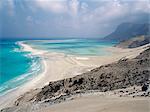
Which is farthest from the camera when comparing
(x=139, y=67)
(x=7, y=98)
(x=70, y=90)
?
(x=7, y=98)

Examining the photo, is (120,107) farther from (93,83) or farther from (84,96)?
(93,83)

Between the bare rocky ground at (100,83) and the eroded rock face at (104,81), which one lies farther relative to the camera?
the eroded rock face at (104,81)

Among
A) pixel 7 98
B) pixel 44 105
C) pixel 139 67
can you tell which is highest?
pixel 139 67

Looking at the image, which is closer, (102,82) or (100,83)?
(100,83)

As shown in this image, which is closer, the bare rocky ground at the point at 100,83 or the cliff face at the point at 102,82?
the bare rocky ground at the point at 100,83

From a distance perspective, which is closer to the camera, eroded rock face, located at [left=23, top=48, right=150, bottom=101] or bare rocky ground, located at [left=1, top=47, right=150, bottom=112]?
bare rocky ground, located at [left=1, top=47, right=150, bottom=112]

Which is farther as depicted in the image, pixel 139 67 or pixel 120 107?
pixel 139 67

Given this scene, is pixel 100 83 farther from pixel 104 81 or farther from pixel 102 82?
pixel 104 81

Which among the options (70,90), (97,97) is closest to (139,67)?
(70,90)

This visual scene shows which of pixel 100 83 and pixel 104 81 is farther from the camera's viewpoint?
pixel 104 81

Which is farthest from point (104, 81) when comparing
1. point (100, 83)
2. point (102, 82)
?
point (100, 83)

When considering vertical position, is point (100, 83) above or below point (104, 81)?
below
